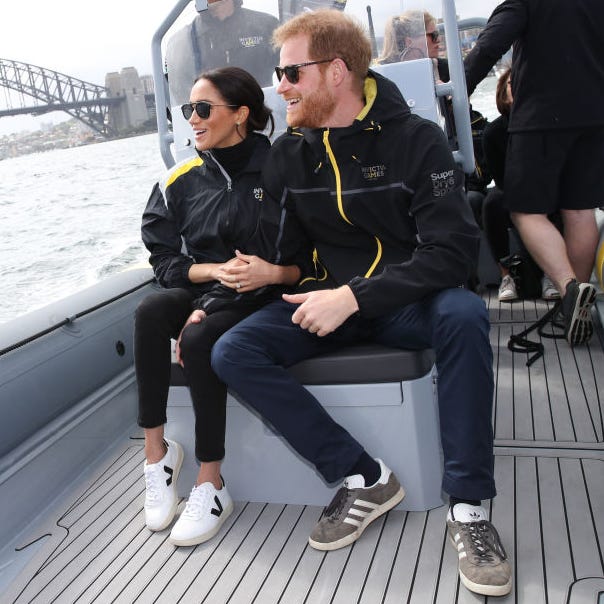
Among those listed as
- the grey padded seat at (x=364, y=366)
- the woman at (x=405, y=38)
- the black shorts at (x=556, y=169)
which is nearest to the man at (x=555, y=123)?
the black shorts at (x=556, y=169)

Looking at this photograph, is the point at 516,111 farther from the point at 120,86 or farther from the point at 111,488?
the point at 120,86

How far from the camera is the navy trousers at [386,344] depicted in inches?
55.0

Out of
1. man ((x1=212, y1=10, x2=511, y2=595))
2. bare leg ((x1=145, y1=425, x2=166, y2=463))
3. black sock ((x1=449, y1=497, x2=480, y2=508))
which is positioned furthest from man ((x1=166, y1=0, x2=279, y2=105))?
black sock ((x1=449, y1=497, x2=480, y2=508))

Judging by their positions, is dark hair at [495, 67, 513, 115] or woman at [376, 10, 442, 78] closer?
woman at [376, 10, 442, 78]

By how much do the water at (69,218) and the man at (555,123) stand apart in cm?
397

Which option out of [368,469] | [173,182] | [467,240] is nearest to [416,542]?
[368,469]

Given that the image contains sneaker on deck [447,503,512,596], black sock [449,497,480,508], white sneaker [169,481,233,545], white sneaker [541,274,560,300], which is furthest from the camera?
white sneaker [541,274,560,300]

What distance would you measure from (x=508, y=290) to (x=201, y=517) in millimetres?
1954

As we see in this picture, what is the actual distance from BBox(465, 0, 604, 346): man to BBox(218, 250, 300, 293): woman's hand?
1077 mm

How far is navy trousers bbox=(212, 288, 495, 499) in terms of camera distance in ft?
4.58

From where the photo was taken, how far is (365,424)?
5.43 feet

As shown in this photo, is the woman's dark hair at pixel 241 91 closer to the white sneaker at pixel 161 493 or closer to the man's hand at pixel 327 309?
the man's hand at pixel 327 309

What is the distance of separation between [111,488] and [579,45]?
205 cm

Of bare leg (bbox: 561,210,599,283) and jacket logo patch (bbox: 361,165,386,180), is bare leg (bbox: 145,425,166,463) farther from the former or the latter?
bare leg (bbox: 561,210,599,283)
